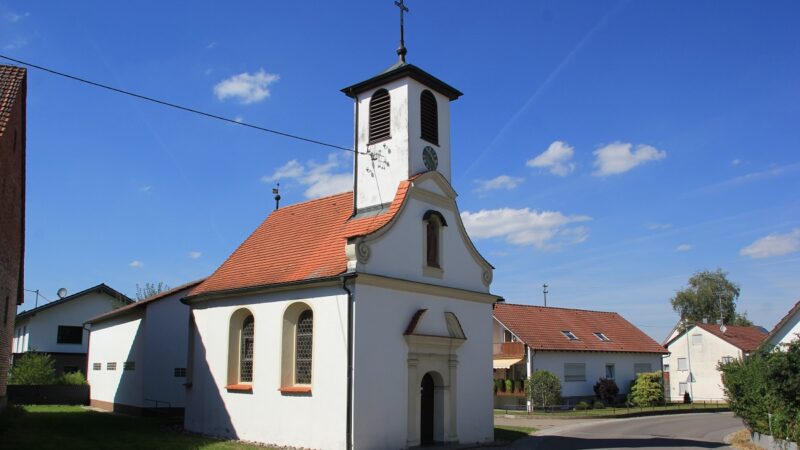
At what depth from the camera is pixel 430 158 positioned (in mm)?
21969

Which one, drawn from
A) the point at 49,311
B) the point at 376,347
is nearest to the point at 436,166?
the point at 376,347

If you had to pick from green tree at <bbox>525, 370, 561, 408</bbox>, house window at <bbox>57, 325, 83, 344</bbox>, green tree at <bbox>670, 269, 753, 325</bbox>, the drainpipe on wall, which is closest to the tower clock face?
the drainpipe on wall

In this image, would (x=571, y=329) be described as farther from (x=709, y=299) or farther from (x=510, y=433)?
(x=709, y=299)

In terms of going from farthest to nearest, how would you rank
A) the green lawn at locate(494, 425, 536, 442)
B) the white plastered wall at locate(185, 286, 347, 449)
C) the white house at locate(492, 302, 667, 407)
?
the white house at locate(492, 302, 667, 407)
the green lawn at locate(494, 425, 536, 442)
the white plastered wall at locate(185, 286, 347, 449)

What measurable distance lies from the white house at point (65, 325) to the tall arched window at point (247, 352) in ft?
78.1

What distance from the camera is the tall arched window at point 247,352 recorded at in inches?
864

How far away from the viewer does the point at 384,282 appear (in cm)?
1898

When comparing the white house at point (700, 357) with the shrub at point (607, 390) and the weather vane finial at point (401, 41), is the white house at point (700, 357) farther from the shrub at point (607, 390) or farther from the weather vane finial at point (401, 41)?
the weather vane finial at point (401, 41)

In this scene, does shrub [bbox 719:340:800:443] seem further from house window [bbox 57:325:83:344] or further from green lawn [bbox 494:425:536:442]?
house window [bbox 57:325:83:344]

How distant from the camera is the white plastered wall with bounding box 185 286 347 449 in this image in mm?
18219

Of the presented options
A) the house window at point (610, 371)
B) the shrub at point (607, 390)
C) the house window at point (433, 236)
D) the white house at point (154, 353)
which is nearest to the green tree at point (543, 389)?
the shrub at point (607, 390)

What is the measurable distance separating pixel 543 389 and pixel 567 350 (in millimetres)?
4370

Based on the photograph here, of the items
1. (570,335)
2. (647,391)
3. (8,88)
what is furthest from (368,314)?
(647,391)

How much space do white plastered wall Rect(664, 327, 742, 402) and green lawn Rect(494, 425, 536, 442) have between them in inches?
1188
